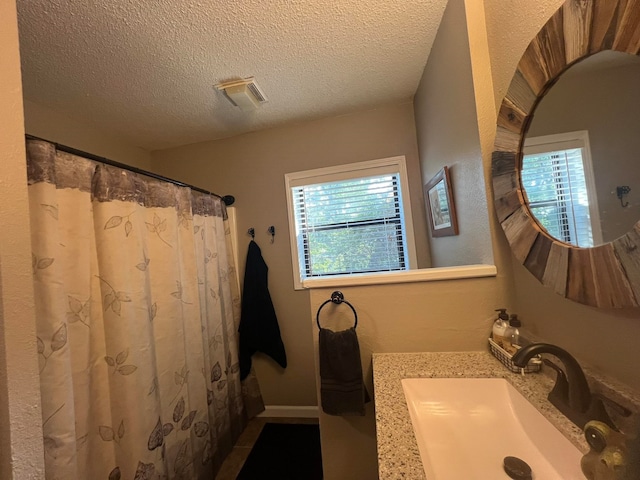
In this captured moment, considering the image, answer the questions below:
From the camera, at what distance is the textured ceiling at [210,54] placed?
1.09 meters

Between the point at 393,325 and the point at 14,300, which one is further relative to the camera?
the point at 393,325

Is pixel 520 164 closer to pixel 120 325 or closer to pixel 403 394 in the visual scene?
pixel 403 394

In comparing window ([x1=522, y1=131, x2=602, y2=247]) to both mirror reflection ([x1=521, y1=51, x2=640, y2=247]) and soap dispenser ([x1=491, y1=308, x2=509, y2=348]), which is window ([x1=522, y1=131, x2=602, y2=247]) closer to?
mirror reflection ([x1=521, y1=51, x2=640, y2=247])

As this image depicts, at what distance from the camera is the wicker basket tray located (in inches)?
31.4

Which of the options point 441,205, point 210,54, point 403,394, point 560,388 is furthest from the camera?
point 441,205

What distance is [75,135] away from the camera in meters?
1.77

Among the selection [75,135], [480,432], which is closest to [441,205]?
[480,432]

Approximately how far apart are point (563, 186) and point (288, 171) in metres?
1.75

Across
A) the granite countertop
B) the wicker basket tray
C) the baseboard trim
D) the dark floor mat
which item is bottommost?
the dark floor mat

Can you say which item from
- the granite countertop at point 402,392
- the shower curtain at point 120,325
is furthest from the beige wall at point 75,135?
the granite countertop at point 402,392

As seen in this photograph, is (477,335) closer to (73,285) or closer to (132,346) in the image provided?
(132,346)

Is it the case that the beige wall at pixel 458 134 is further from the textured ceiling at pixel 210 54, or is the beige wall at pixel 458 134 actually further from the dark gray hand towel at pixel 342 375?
the dark gray hand towel at pixel 342 375

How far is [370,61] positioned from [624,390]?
1661 millimetres

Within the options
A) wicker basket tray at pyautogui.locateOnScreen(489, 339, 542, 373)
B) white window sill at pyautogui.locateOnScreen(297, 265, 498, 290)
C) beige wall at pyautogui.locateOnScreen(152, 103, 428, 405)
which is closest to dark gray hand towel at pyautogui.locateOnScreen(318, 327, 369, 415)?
white window sill at pyautogui.locateOnScreen(297, 265, 498, 290)
